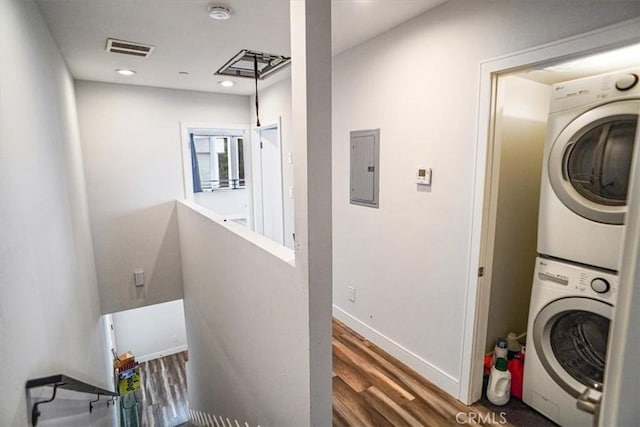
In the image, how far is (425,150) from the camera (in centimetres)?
221

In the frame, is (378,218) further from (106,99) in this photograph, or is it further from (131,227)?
(106,99)

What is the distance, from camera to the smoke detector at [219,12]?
6.26 feet

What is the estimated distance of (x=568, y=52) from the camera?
147cm

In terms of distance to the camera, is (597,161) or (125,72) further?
(125,72)

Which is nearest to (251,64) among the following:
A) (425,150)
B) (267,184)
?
(267,184)

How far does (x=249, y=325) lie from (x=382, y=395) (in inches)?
41.9

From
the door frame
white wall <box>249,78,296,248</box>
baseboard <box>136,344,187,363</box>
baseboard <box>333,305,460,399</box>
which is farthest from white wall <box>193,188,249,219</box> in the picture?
the door frame

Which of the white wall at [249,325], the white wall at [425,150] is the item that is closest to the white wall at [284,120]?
the white wall at [425,150]

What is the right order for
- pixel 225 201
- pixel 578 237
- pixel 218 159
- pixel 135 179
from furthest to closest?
pixel 218 159 → pixel 225 201 → pixel 135 179 → pixel 578 237

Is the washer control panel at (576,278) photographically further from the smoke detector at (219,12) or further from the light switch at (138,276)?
the light switch at (138,276)

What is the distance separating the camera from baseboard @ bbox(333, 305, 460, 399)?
220 centimetres

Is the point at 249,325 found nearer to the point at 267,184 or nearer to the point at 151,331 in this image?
the point at 267,184

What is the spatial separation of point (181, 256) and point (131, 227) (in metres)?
0.68

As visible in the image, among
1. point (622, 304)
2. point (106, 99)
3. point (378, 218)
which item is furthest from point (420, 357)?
point (106, 99)
